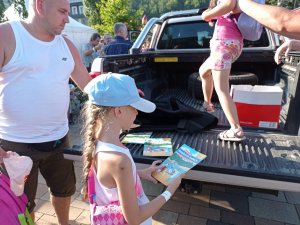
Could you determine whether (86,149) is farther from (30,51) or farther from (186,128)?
(186,128)

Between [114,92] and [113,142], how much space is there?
27 centimetres

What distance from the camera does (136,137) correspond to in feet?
8.02

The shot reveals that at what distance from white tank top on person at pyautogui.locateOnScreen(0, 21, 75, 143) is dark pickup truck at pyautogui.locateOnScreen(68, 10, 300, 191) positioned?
593 mm

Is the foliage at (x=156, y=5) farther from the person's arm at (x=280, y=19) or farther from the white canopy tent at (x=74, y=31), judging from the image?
the person's arm at (x=280, y=19)

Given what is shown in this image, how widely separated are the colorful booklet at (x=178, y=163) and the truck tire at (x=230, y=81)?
73.3 inches

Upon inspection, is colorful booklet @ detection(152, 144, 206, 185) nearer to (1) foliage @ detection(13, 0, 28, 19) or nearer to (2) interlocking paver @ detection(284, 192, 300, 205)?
(2) interlocking paver @ detection(284, 192, 300, 205)

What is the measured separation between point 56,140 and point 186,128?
1152 millimetres

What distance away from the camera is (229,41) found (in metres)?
2.34

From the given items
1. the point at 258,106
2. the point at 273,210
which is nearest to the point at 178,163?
the point at 258,106

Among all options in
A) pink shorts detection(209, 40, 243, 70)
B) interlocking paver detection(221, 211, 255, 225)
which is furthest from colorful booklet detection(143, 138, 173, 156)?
interlocking paver detection(221, 211, 255, 225)

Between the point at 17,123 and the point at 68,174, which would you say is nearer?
the point at 17,123

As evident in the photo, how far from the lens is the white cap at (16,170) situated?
1.55m

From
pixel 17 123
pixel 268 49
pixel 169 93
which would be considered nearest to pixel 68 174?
pixel 17 123

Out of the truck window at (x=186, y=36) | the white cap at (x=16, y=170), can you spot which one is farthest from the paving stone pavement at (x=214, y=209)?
the truck window at (x=186, y=36)
